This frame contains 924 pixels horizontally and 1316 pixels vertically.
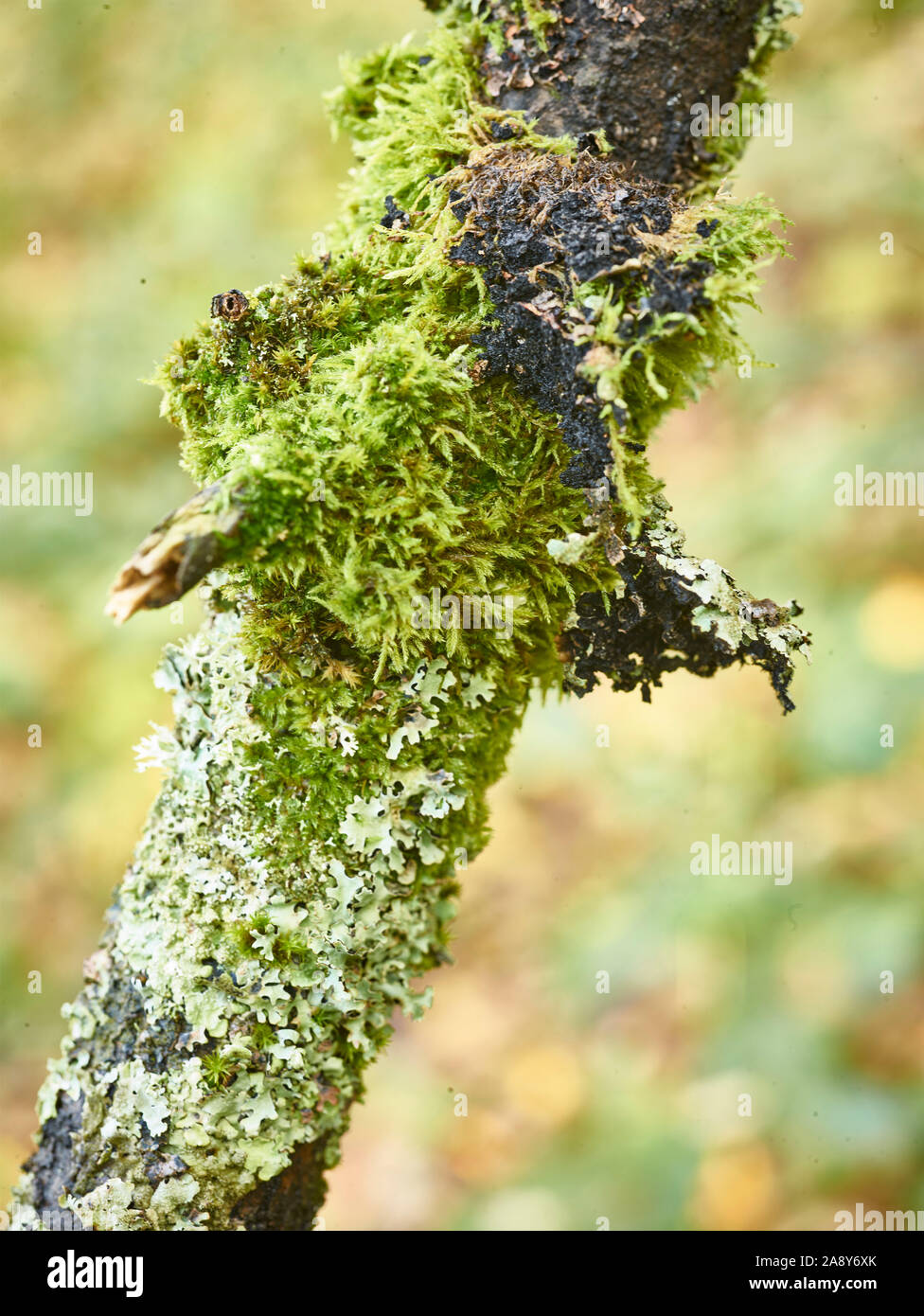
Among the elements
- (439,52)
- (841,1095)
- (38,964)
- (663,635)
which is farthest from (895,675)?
(38,964)

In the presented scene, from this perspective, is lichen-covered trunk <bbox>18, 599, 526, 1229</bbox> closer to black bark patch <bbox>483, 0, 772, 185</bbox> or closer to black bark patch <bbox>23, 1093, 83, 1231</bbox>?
black bark patch <bbox>23, 1093, 83, 1231</bbox>

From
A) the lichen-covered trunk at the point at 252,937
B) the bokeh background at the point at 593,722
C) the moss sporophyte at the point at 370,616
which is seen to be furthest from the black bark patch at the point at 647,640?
the bokeh background at the point at 593,722

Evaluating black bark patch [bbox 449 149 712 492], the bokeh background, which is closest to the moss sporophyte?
black bark patch [bbox 449 149 712 492]

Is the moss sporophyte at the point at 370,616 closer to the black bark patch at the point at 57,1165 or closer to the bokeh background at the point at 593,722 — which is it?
the black bark patch at the point at 57,1165

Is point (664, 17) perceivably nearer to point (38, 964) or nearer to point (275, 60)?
point (38, 964)

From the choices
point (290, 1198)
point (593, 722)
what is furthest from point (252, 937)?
point (593, 722)

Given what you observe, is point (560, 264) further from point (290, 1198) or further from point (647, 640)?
point (290, 1198)
